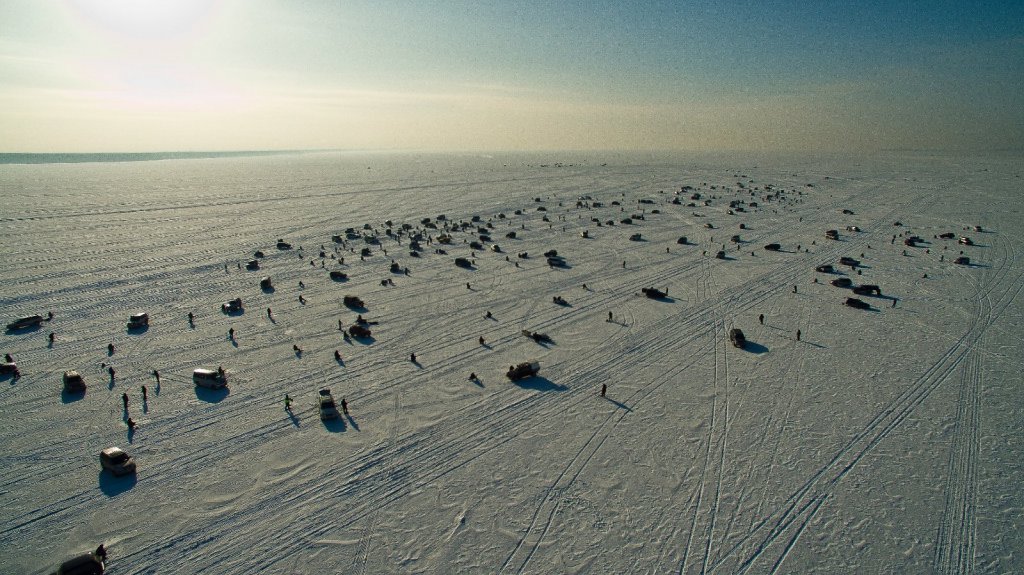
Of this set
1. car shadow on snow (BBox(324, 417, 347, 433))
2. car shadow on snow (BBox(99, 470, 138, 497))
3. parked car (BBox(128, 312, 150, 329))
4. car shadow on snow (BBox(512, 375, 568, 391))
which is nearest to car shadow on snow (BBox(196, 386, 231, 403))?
car shadow on snow (BBox(99, 470, 138, 497))

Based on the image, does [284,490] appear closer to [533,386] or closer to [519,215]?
[533,386]

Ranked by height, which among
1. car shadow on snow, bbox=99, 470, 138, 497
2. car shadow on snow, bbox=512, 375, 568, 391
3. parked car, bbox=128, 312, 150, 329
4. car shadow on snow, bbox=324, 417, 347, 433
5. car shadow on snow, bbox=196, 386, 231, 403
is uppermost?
parked car, bbox=128, 312, 150, 329

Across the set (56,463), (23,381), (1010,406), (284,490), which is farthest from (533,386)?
(23,381)

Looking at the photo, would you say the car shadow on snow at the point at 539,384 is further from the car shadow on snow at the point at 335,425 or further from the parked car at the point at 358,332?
the parked car at the point at 358,332

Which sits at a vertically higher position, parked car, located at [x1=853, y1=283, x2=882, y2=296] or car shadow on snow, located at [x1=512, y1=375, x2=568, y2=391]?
parked car, located at [x1=853, y1=283, x2=882, y2=296]

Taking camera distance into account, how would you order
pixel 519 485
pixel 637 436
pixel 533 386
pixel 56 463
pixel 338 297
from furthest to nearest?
1. pixel 338 297
2. pixel 533 386
3. pixel 637 436
4. pixel 56 463
5. pixel 519 485

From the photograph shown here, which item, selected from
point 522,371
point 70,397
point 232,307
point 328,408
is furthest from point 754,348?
point 70,397

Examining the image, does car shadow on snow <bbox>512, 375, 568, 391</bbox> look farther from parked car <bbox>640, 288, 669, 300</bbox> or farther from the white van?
A: parked car <bbox>640, 288, 669, 300</bbox>
